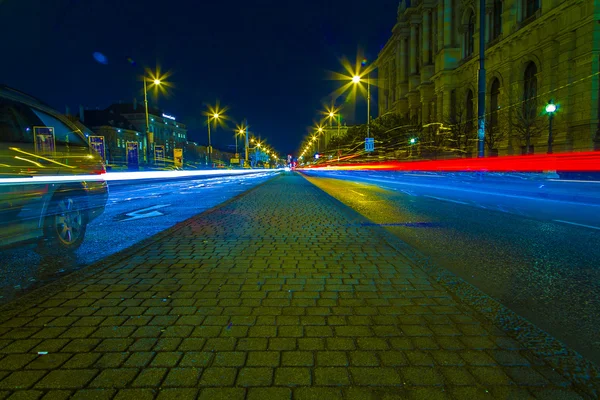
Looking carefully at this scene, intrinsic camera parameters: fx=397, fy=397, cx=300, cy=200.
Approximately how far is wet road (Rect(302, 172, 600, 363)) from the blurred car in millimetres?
5798

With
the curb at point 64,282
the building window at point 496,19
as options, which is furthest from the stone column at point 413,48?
the curb at point 64,282

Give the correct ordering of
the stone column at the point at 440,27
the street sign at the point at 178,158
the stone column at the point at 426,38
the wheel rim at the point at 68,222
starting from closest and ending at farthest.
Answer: the wheel rim at the point at 68,222, the street sign at the point at 178,158, the stone column at the point at 440,27, the stone column at the point at 426,38

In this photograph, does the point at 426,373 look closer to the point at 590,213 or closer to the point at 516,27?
the point at 590,213

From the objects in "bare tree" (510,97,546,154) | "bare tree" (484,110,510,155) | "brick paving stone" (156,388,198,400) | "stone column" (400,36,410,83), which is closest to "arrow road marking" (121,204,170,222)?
"brick paving stone" (156,388,198,400)

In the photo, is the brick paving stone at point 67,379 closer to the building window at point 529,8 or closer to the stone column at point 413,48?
the building window at point 529,8

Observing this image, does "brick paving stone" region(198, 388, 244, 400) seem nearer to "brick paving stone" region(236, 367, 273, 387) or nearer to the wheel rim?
"brick paving stone" region(236, 367, 273, 387)

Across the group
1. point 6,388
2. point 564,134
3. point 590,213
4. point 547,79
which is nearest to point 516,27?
point 547,79

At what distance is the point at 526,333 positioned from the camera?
3.22 meters

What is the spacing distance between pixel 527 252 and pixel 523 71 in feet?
120

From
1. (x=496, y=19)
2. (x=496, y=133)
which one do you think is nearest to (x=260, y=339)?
(x=496, y=133)

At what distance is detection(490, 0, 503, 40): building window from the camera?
43.6 metres

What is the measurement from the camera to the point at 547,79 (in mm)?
31672

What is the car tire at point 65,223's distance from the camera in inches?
251

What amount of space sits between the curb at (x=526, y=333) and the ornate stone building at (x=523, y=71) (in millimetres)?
28451
